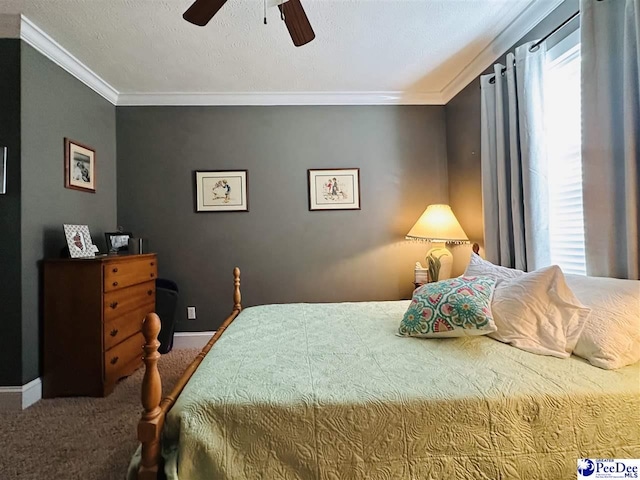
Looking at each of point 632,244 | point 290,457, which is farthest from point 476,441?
point 632,244

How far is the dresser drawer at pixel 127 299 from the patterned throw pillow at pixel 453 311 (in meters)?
2.15

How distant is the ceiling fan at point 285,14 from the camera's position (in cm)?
161

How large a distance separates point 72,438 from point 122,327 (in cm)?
85

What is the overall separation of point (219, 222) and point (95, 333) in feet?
4.88

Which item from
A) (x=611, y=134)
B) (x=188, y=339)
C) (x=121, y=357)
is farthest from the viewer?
(x=188, y=339)

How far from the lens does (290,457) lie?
987mm

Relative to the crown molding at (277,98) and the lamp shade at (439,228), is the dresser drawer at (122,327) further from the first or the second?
the lamp shade at (439,228)

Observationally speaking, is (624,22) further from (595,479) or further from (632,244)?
(595,479)

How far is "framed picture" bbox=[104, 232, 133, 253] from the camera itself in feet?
9.36

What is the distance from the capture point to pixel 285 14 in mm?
1656

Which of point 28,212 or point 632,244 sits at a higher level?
point 28,212

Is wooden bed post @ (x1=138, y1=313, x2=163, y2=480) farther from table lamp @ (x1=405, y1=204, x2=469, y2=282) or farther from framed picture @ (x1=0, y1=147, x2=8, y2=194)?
table lamp @ (x1=405, y1=204, x2=469, y2=282)

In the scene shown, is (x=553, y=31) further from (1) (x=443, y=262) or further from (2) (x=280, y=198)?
(2) (x=280, y=198)

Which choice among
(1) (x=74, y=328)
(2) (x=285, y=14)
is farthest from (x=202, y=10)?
(1) (x=74, y=328)
